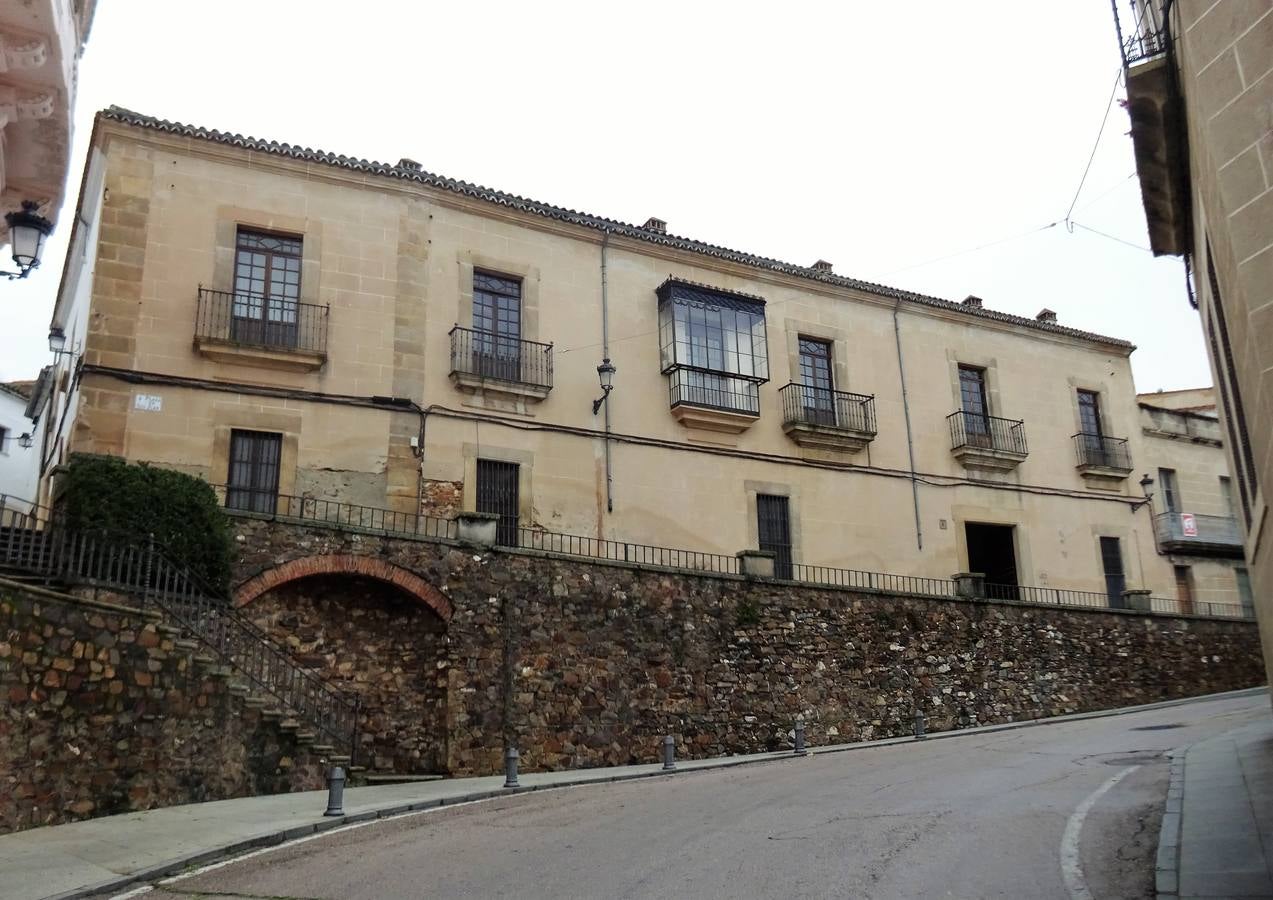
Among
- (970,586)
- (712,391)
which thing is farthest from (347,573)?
(970,586)

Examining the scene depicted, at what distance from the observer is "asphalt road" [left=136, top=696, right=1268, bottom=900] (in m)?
7.11

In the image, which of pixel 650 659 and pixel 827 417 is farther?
pixel 827 417

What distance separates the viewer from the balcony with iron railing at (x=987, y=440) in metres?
25.6

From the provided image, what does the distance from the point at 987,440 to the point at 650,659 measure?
41.6 feet

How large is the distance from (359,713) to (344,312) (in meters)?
7.44

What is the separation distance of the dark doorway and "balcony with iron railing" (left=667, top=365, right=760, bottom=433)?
720cm

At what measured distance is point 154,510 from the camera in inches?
540

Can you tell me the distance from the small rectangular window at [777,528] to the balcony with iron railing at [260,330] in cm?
981

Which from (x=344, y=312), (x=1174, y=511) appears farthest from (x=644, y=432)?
(x=1174, y=511)

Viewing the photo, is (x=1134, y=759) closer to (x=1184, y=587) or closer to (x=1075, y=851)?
(x=1075, y=851)

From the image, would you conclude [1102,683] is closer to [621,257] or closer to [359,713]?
[621,257]

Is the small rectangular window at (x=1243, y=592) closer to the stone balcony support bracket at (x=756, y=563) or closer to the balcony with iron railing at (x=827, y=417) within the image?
the balcony with iron railing at (x=827, y=417)

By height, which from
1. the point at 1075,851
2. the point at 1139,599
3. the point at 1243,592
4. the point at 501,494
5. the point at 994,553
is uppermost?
the point at 501,494

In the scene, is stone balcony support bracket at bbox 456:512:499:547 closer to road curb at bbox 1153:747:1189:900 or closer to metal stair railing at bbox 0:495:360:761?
metal stair railing at bbox 0:495:360:761
